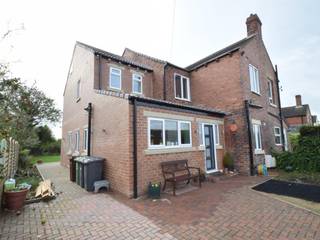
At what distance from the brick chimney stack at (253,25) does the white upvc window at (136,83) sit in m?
9.13

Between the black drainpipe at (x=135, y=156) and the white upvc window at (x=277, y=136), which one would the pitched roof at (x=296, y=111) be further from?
the black drainpipe at (x=135, y=156)

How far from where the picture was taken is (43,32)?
9367 mm

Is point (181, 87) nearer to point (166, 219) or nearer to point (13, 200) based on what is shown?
point (166, 219)

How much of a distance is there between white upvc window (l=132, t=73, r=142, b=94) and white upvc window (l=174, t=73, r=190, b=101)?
2646 mm

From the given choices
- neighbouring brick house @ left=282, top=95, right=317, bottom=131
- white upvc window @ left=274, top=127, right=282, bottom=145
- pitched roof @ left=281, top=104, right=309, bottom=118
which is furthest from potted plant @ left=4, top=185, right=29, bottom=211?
pitched roof @ left=281, top=104, right=309, bottom=118

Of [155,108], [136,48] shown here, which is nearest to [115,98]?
[155,108]

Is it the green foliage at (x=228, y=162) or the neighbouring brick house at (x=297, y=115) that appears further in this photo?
the neighbouring brick house at (x=297, y=115)

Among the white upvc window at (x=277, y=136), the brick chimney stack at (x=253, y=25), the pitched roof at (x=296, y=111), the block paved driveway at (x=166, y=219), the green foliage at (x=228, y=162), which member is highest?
the brick chimney stack at (x=253, y=25)

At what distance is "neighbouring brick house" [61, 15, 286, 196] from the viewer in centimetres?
701

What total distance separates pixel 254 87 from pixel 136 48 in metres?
11.2

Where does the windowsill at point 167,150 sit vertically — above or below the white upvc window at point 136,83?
below

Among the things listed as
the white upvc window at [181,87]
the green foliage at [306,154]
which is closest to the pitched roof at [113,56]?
the white upvc window at [181,87]

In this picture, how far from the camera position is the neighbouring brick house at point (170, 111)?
7.01m

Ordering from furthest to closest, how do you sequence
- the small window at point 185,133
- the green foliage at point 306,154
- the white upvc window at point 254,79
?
the white upvc window at point 254,79
the green foliage at point 306,154
the small window at point 185,133
